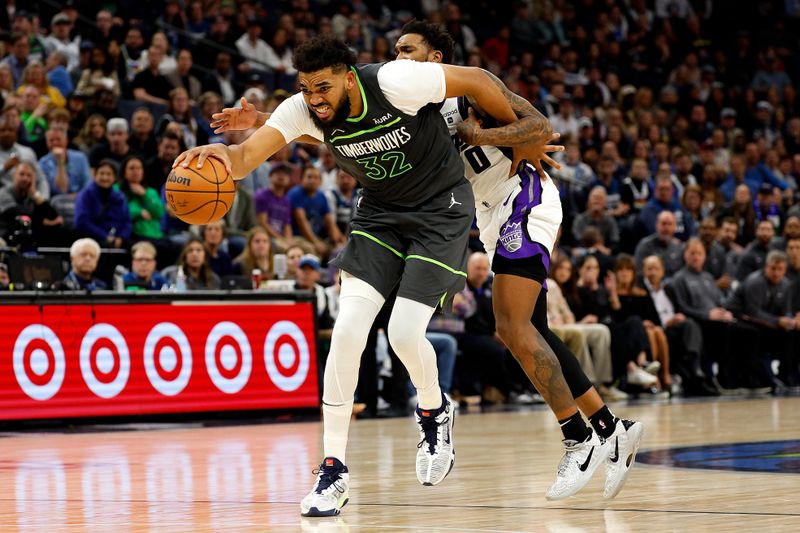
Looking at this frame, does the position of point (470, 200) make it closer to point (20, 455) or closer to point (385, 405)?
point (20, 455)

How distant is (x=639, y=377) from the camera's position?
14.4 m

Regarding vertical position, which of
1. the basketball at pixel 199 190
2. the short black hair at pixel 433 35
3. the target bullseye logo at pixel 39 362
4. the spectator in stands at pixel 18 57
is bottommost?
the target bullseye logo at pixel 39 362

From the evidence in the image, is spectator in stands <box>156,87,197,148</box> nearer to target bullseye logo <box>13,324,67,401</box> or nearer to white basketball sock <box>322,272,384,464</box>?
target bullseye logo <box>13,324,67,401</box>

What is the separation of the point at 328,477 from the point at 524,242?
4.70ft

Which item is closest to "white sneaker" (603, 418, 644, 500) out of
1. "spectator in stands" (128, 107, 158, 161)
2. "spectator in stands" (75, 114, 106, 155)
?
"spectator in stands" (128, 107, 158, 161)

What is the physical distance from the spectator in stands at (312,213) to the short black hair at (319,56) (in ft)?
30.2

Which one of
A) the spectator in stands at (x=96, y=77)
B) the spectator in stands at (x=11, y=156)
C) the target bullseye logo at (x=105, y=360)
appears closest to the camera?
the target bullseye logo at (x=105, y=360)

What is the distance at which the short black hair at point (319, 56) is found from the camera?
5.07m

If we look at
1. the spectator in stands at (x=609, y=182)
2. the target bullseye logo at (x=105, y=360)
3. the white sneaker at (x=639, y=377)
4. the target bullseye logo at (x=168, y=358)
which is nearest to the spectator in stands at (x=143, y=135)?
the target bullseye logo at (x=168, y=358)

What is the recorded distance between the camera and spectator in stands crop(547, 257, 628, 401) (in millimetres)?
13789

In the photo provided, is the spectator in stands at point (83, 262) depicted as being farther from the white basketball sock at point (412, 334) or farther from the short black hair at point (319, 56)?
the short black hair at point (319, 56)

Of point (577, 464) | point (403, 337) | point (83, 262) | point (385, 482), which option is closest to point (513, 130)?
point (403, 337)

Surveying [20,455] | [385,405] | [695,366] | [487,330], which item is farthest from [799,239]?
[20,455]

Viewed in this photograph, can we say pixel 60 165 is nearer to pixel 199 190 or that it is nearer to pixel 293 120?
pixel 293 120
